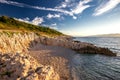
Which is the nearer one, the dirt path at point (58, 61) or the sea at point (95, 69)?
the dirt path at point (58, 61)

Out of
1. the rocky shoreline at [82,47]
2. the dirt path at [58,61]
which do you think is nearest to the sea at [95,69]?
the dirt path at [58,61]

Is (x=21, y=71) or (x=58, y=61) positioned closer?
(x=21, y=71)

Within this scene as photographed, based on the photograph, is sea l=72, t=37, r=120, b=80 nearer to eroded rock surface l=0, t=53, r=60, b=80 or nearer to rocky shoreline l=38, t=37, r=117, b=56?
rocky shoreline l=38, t=37, r=117, b=56

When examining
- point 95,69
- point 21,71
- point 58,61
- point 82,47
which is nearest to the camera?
point 21,71

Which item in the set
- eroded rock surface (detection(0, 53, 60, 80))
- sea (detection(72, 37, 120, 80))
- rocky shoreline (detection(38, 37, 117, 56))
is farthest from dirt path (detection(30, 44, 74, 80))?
rocky shoreline (detection(38, 37, 117, 56))

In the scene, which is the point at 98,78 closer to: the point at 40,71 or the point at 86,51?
the point at 40,71

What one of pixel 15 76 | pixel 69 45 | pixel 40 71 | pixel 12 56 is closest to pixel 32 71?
pixel 40 71

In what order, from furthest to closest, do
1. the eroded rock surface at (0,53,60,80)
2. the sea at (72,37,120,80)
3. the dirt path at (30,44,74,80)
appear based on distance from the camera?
the sea at (72,37,120,80)
the dirt path at (30,44,74,80)
the eroded rock surface at (0,53,60,80)

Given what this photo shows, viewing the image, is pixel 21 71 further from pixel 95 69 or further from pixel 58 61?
pixel 95 69

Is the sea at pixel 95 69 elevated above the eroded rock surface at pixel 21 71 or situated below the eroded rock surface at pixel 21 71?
below

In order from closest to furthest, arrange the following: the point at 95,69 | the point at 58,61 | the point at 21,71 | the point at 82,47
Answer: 1. the point at 21,71
2. the point at 95,69
3. the point at 58,61
4. the point at 82,47

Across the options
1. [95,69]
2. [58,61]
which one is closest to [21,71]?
[58,61]

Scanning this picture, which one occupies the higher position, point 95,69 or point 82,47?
point 82,47

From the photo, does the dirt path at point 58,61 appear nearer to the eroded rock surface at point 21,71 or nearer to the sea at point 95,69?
the sea at point 95,69
